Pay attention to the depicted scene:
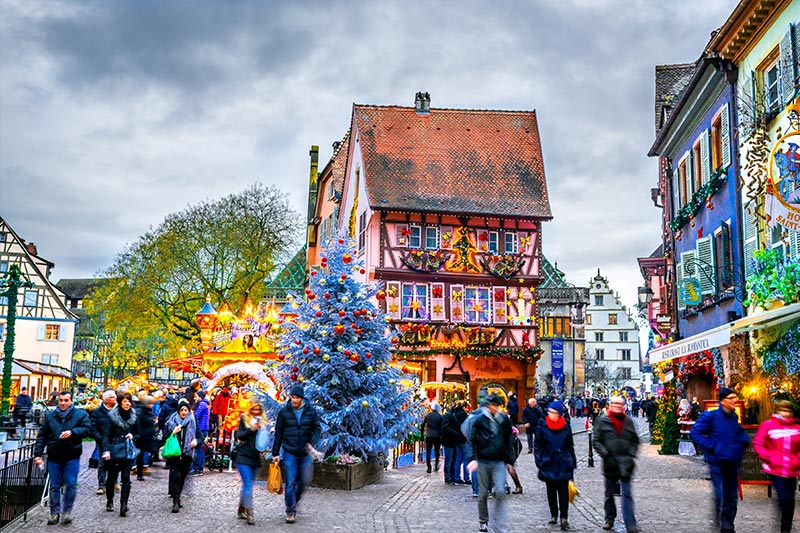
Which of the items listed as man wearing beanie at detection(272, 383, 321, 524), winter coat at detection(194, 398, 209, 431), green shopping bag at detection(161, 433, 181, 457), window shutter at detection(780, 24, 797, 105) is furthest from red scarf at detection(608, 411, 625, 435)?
window shutter at detection(780, 24, 797, 105)

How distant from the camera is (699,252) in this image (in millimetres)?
23281

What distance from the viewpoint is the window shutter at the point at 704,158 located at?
926 inches

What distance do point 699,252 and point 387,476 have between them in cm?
1022

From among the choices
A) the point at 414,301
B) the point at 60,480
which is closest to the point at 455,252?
the point at 414,301

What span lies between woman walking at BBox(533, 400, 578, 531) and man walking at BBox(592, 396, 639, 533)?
447 mm

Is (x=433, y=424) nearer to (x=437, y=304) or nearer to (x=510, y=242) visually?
(x=437, y=304)

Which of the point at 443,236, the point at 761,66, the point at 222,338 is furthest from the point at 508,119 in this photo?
the point at 761,66

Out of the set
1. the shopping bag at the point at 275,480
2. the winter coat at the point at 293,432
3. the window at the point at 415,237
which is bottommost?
the shopping bag at the point at 275,480

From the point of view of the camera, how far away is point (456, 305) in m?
39.9

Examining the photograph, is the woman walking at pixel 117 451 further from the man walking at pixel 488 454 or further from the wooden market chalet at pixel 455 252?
the wooden market chalet at pixel 455 252

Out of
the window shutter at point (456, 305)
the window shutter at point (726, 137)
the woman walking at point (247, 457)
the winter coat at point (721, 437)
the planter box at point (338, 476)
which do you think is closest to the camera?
the winter coat at point (721, 437)

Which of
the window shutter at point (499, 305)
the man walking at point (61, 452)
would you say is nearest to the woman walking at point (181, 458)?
the man walking at point (61, 452)

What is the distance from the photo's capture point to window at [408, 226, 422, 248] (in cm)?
4019

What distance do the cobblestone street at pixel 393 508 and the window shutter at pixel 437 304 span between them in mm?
21548
